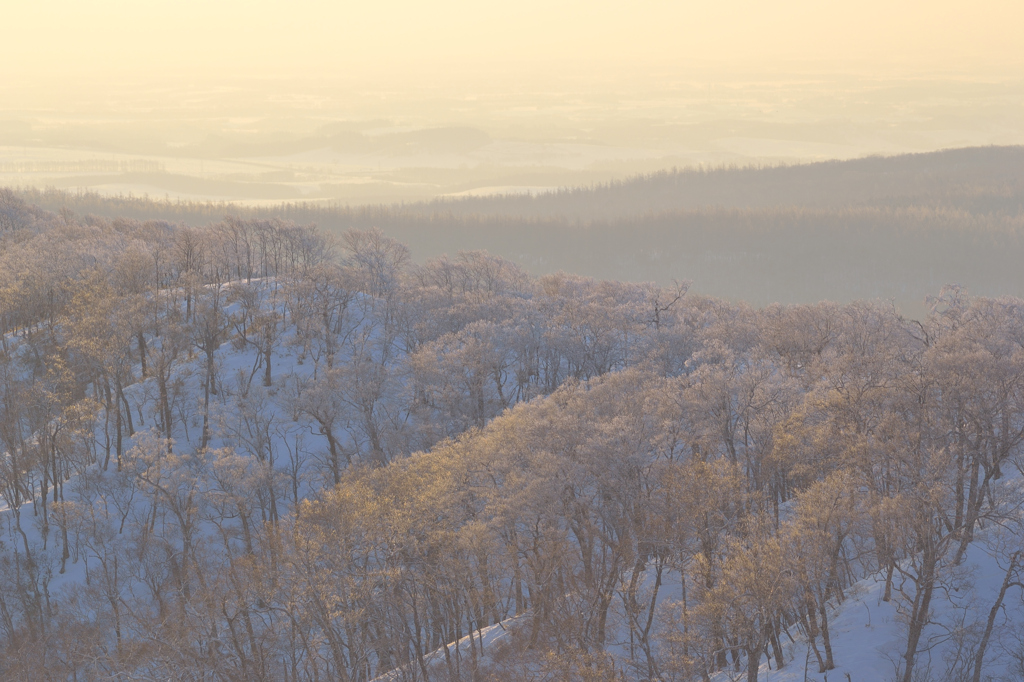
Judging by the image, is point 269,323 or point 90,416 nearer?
point 90,416

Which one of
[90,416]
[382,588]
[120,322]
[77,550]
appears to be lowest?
[77,550]

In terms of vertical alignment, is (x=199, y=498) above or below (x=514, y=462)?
below

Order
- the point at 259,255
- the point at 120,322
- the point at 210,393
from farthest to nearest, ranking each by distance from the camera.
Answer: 1. the point at 259,255
2. the point at 210,393
3. the point at 120,322

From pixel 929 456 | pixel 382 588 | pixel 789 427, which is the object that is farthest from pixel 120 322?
pixel 929 456

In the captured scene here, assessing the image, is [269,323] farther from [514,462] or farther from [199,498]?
[514,462]

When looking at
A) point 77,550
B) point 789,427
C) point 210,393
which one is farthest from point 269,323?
point 789,427

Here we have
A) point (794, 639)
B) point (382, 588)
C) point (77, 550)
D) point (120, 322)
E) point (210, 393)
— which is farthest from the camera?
point (210, 393)
